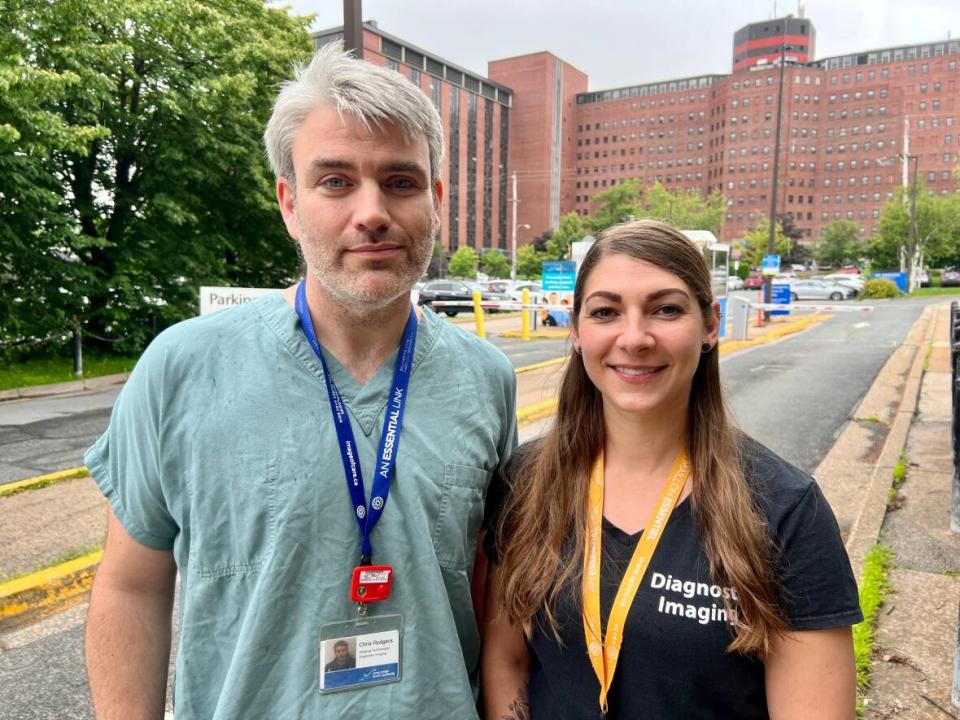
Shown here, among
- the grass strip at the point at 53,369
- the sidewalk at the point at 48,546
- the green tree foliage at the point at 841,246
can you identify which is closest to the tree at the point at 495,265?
the green tree foliage at the point at 841,246

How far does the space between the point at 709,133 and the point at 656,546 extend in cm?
13915

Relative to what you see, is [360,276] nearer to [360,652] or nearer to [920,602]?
[360,652]

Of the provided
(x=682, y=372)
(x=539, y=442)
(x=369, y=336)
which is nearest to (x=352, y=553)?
(x=369, y=336)

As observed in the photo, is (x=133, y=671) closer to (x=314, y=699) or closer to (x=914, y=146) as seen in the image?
(x=314, y=699)

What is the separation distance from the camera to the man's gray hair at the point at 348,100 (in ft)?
5.24

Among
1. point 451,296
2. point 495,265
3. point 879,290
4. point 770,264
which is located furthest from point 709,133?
point 770,264

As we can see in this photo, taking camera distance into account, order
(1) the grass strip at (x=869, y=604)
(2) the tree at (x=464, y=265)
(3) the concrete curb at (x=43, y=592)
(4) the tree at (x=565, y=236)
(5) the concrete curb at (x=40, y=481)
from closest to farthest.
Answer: (1) the grass strip at (x=869, y=604)
(3) the concrete curb at (x=43, y=592)
(5) the concrete curb at (x=40, y=481)
(2) the tree at (x=464, y=265)
(4) the tree at (x=565, y=236)

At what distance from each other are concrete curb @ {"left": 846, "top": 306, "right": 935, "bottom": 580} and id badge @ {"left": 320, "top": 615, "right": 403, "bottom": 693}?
3066 mm

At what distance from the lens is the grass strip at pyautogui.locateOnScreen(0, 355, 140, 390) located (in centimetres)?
1203

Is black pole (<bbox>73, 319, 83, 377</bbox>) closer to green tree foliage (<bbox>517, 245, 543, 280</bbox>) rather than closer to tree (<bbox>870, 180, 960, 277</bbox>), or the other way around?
tree (<bbox>870, 180, 960, 277</bbox>)

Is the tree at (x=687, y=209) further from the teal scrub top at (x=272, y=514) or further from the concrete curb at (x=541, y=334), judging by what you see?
the teal scrub top at (x=272, y=514)

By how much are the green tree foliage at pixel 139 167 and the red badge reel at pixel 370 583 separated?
11673 mm

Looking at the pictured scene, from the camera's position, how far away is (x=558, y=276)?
79.6 feet

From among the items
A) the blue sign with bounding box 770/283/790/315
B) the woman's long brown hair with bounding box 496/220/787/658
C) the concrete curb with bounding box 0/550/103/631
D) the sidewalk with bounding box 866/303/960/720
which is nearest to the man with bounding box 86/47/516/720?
the woman's long brown hair with bounding box 496/220/787/658
